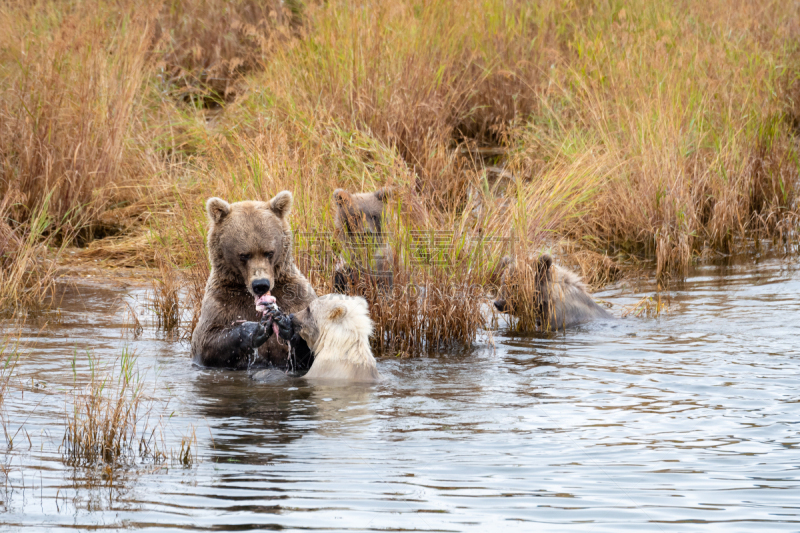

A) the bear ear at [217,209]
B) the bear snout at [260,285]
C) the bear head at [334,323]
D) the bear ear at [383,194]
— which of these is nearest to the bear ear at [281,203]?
the bear ear at [217,209]

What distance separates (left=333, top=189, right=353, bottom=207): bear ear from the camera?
7.84m

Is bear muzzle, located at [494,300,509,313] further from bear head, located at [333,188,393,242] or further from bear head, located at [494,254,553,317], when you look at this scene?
bear head, located at [333,188,393,242]

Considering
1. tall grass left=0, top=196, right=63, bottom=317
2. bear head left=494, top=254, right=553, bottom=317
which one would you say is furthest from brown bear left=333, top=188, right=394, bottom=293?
tall grass left=0, top=196, right=63, bottom=317

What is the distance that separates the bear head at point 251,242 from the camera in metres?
6.52

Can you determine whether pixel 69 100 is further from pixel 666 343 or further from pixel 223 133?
pixel 666 343

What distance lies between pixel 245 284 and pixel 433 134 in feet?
16.5

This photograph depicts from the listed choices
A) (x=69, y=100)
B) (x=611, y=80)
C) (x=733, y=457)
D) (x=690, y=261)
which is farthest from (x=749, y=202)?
(x=69, y=100)

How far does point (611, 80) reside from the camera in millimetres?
11109

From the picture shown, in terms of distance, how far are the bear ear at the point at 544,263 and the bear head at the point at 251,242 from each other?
2.28 metres

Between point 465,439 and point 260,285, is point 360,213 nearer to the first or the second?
point 260,285

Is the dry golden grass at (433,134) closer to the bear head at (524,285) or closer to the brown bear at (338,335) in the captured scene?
the bear head at (524,285)

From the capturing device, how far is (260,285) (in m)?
6.40

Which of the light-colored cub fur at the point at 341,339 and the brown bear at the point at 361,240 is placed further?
the brown bear at the point at 361,240

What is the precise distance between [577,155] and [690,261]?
169cm
